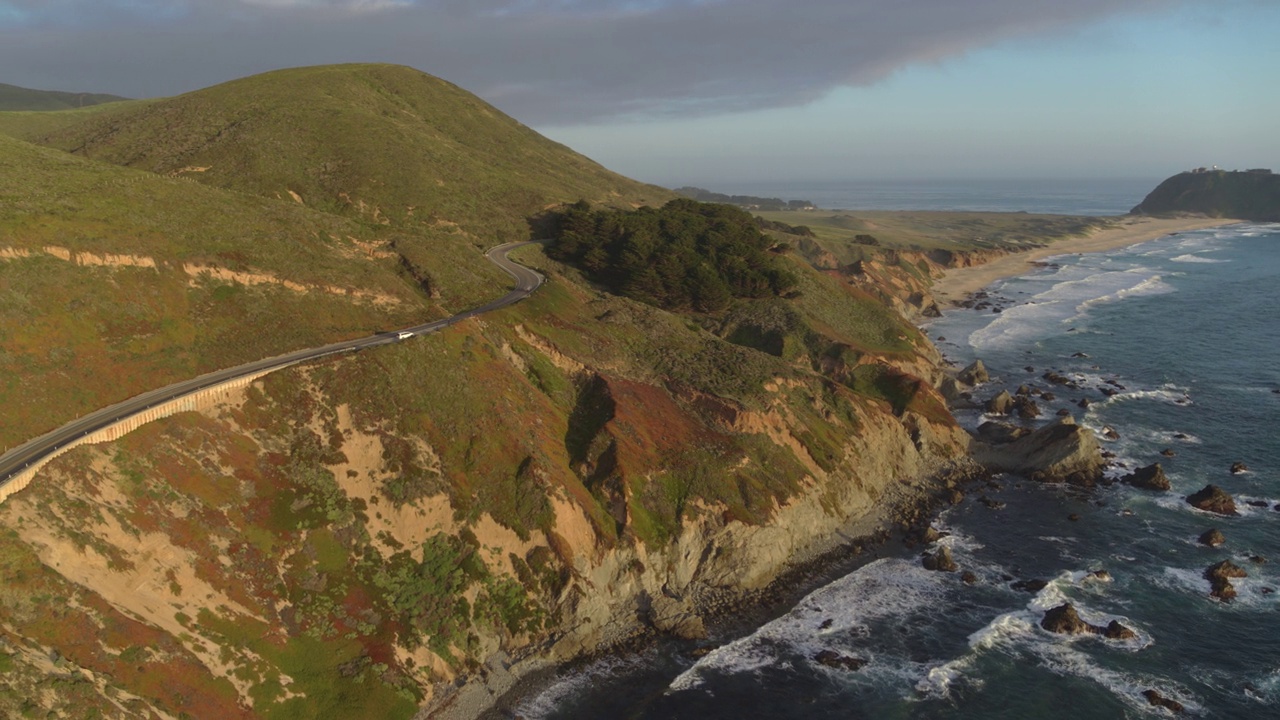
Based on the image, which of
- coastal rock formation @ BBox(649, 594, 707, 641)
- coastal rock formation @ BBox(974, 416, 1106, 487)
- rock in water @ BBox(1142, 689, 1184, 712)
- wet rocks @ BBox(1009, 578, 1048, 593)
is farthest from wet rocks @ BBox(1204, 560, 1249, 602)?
coastal rock formation @ BBox(649, 594, 707, 641)

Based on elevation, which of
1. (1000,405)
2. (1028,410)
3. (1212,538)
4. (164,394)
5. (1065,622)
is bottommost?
(1065,622)

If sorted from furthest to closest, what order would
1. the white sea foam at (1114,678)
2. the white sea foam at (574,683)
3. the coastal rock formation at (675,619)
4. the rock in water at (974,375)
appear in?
the rock in water at (974,375)
the coastal rock formation at (675,619)
the white sea foam at (574,683)
the white sea foam at (1114,678)

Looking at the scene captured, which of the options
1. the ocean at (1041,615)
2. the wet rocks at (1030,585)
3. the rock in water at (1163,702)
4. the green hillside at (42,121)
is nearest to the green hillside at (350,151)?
the green hillside at (42,121)

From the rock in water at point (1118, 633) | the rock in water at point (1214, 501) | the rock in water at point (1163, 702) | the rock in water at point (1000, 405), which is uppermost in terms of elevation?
the rock in water at point (1000, 405)

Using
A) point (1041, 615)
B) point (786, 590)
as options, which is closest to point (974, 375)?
point (1041, 615)

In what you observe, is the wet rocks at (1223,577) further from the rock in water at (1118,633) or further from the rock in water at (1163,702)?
the rock in water at (1163,702)

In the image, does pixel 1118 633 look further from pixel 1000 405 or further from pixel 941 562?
pixel 1000 405

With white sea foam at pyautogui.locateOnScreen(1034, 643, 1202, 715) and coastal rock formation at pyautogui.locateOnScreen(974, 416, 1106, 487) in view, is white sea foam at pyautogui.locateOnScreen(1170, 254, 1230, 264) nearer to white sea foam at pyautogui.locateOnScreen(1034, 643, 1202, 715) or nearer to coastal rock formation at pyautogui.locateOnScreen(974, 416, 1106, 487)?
coastal rock formation at pyautogui.locateOnScreen(974, 416, 1106, 487)
